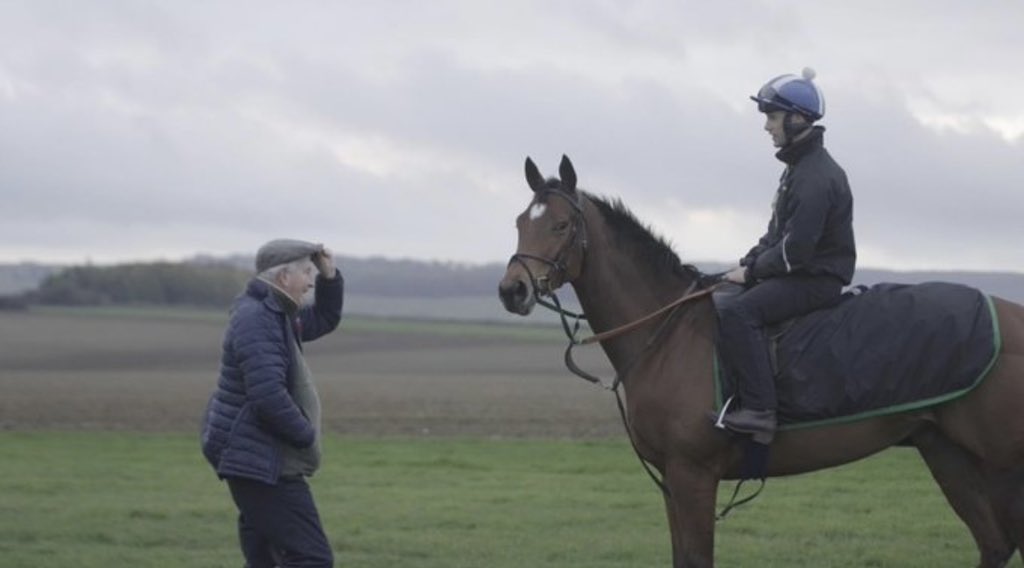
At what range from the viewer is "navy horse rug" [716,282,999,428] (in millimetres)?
8531

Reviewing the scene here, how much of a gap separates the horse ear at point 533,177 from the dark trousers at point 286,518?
87.1 inches

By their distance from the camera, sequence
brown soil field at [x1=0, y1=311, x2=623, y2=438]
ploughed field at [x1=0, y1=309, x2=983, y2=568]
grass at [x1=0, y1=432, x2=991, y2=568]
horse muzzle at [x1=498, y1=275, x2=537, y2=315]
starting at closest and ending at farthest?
horse muzzle at [x1=498, y1=275, x2=537, y2=315] → grass at [x1=0, y1=432, x2=991, y2=568] → ploughed field at [x1=0, y1=309, x2=983, y2=568] → brown soil field at [x1=0, y1=311, x2=623, y2=438]

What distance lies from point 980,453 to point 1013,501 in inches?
14.0

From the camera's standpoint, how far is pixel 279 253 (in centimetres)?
795

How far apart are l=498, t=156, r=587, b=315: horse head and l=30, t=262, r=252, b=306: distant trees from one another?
291 ft

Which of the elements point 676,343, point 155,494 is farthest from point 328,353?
point 676,343

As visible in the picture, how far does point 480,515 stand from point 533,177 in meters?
6.91

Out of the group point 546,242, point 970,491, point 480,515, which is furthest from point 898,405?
point 480,515

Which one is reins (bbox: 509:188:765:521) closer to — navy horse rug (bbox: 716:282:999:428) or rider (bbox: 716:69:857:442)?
rider (bbox: 716:69:857:442)

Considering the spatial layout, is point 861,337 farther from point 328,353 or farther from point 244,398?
Result: point 328,353

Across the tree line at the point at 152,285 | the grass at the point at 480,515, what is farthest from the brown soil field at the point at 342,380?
the tree line at the point at 152,285

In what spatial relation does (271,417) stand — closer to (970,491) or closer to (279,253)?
(279,253)

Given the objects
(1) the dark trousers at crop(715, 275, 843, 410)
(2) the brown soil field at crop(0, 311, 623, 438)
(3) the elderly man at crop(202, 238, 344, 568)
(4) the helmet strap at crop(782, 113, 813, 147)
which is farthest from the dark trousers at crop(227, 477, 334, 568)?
(2) the brown soil field at crop(0, 311, 623, 438)

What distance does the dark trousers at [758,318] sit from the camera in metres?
8.46
